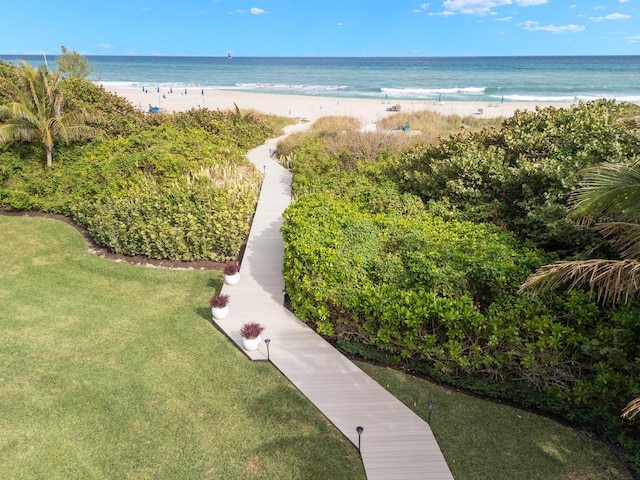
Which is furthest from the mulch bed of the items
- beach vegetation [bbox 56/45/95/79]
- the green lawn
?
beach vegetation [bbox 56/45/95/79]

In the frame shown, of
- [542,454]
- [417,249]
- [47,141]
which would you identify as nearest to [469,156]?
[417,249]

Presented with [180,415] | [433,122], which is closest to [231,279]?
[180,415]

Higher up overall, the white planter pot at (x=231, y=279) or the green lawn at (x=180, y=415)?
the white planter pot at (x=231, y=279)

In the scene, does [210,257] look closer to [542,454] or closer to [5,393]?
[5,393]

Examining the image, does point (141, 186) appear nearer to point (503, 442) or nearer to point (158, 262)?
point (158, 262)

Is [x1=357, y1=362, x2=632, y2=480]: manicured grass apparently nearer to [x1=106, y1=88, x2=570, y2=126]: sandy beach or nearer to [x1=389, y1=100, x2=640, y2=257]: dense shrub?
[x1=389, y1=100, x2=640, y2=257]: dense shrub

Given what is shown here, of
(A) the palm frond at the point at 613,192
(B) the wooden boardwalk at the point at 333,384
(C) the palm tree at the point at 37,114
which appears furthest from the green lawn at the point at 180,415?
(C) the palm tree at the point at 37,114

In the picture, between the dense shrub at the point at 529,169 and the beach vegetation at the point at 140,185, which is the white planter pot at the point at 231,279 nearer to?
the beach vegetation at the point at 140,185
